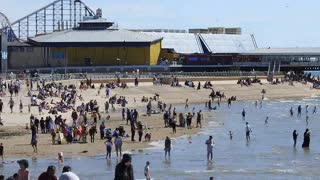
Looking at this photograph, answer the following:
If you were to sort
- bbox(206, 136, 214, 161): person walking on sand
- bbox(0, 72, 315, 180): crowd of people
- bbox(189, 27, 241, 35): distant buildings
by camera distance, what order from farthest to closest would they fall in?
1. bbox(189, 27, 241, 35): distant buildings
2. bbox(0, 72, 315, 180): crowd of people
3. bbox(206, 136, 214, 161): person walking on sand

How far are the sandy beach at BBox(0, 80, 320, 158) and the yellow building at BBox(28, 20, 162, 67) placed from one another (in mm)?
14527

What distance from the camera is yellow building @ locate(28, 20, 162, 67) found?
98.1 metres

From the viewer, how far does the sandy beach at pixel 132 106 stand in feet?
110

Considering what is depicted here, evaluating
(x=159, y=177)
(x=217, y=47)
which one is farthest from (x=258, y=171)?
(x=217, y=47)

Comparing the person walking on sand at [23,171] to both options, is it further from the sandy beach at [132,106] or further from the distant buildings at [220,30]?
the distant buildings at [220,30]

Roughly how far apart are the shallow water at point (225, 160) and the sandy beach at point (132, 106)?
1629mm

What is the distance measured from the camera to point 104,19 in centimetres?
10538

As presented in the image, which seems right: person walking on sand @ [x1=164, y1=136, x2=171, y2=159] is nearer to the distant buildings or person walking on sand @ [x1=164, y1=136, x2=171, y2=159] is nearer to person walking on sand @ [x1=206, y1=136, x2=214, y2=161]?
person walking on sand @ [x1=206, y1=136, x2=214, y2=161]

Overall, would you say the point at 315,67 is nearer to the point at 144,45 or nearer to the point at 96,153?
the point at 144,45

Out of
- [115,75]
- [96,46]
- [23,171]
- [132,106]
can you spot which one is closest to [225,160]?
[23,171]

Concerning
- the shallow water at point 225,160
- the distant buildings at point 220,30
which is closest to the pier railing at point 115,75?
the shallow water at point 225,160

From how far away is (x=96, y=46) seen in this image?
9875 centimetres

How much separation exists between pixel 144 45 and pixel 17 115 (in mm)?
53242

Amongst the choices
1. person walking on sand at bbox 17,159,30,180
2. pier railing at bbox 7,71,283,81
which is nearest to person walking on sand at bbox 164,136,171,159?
person walking on sand at bbox 17,159,30,180
